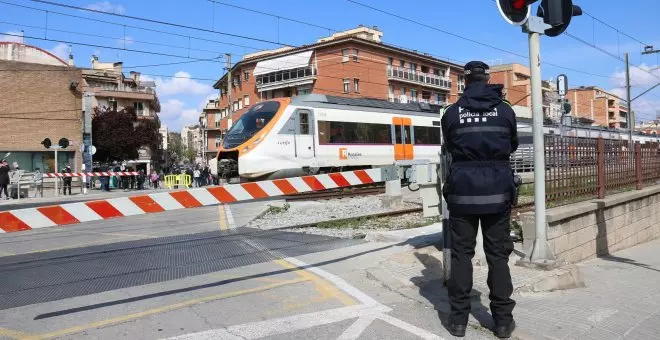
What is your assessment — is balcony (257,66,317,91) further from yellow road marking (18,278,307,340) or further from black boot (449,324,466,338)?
black boot (449,324,466,338)

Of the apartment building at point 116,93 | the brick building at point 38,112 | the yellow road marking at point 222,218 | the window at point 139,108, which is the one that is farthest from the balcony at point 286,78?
the yellow road marking at point 222,218

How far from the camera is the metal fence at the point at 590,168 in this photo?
7.64 metres

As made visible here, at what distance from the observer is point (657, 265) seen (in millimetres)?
7695

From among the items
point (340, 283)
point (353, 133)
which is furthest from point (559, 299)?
point (353, 133)

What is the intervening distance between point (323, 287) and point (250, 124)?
13.0 metres

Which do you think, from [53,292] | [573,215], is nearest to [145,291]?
[53,292]

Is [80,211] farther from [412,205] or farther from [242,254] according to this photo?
[412,205]

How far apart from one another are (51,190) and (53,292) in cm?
2696

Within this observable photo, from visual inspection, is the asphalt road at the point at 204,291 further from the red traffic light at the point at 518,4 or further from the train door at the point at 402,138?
the train door at the point at 402,138

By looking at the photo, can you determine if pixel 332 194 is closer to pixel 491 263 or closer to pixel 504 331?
pixel 491 263

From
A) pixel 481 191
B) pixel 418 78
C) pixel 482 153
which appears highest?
pixel 418 78

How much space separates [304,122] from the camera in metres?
18.6

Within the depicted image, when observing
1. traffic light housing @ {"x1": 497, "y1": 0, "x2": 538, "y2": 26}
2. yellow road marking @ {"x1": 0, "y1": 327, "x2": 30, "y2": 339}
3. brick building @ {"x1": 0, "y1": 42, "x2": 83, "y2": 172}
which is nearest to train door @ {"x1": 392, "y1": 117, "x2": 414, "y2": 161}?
traffic light housing @ {"x1": 497, "y1": 0, "x2": 538, "y2": 26}

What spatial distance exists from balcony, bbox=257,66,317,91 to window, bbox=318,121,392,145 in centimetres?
3456
